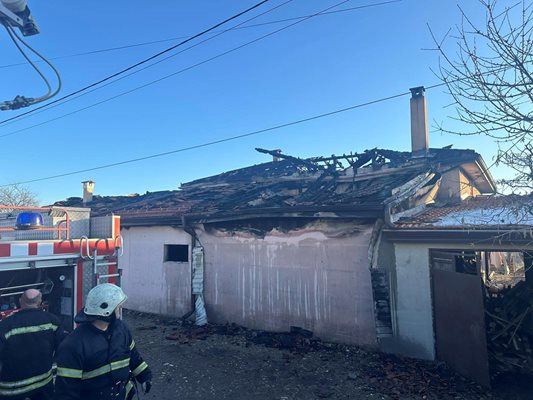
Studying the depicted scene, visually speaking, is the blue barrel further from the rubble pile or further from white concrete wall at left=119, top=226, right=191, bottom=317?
the rubble pile

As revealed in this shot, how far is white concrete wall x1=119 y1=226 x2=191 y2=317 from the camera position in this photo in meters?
10.3

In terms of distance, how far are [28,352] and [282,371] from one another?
4415 millimetres

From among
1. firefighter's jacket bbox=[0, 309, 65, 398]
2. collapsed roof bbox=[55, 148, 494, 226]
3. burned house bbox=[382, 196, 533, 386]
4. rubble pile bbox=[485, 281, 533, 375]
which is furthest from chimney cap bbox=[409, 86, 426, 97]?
firefighter's jacket bbox=[0, 309, 65, 398]

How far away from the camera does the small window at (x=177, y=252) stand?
10.7 metres

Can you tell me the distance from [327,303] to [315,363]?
145 centimetres

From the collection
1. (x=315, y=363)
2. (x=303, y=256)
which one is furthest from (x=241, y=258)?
(x=315, y=363)

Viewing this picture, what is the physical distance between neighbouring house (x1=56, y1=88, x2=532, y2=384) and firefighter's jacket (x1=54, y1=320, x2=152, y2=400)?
547cm

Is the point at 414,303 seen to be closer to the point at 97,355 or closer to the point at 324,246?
the point at 324,246

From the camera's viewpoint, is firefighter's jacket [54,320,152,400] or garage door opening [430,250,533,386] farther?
garage door opening [430,250,533,386]

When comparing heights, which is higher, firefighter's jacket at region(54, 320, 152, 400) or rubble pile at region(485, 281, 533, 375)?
firefighter's jacket at region(54, 320, 152, 400)

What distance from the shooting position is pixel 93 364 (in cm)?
284

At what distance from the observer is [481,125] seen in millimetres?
4555

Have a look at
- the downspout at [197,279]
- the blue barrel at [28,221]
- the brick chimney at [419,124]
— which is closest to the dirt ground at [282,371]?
the downspout at [197,279]

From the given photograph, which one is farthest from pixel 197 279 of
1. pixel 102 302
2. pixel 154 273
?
pixel 102 302
